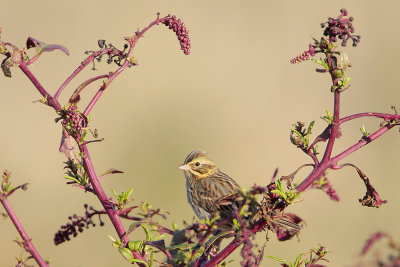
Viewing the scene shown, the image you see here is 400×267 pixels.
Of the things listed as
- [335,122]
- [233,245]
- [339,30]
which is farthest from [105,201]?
[339,30]

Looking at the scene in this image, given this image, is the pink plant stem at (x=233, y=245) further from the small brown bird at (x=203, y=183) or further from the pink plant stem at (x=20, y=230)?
the small brown bird at (x=203, y=183)

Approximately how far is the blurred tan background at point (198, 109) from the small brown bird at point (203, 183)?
4857mm

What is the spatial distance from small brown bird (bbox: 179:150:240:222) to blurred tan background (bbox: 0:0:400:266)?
4857mm

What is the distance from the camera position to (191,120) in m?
15.3

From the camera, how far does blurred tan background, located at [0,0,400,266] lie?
12516 millimetres

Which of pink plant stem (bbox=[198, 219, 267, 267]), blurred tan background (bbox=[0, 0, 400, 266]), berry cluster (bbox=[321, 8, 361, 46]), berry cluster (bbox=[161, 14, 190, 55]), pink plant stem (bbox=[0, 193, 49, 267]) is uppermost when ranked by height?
blurred tan background (bbox=[0, 0, 400, 266])

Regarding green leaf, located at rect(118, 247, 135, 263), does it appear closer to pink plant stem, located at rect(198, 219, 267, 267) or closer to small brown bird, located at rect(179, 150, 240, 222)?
pink plant stem, located at rect(198, 219, 267, 267)

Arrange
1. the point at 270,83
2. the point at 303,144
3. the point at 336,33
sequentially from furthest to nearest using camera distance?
the point at 270,83
the point at 303,144
the point at 336,33

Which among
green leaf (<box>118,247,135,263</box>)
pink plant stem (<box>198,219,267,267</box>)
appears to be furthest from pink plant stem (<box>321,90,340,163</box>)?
green leaf (<box>118,247,135,263</box>)

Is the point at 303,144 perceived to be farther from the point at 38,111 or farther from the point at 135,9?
the point at 135,9

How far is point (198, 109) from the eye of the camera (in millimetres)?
16016

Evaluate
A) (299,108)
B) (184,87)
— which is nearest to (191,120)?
(184,87)

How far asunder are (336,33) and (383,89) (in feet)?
45.8

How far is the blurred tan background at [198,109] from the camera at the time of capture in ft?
41.1
